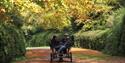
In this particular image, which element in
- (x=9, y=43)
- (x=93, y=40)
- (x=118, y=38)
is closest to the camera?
(x=9, y=43)

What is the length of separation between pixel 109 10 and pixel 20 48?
14.8 metres

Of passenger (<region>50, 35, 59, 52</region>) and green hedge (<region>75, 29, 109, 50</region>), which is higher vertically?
passenger (<region>50, 35, 59, 52</region>)

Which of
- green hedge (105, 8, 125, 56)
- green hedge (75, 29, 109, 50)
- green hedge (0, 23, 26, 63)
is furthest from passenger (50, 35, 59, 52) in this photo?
green hedge (75, 29, 109, 50)

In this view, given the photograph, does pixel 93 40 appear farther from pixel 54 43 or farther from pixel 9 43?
pixel 9 43

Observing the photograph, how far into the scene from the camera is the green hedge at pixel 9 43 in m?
16.2

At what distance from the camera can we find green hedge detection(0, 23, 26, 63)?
16234 millimetres

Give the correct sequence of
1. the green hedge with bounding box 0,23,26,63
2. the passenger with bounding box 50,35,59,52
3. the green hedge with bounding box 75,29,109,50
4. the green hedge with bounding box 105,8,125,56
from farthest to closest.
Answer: the green hedge with bounding box 75,29,109,50 → the green hedge with bounding box 105,8,125,56 → the passenger with bounding box 50,35,59,52 → the green hedge with bounding box 0,23,26,63

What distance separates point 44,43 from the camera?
45.2 metres

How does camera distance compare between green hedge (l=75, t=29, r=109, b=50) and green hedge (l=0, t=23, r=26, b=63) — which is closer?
green hedge (l=0, t=23, r=26, b=63)

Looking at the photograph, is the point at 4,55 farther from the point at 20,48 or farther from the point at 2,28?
the point at 20,48

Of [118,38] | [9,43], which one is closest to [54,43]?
[9,43]

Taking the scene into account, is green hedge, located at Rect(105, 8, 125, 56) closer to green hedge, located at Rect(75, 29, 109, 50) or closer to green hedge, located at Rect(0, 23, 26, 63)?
green hedge, located at Rect(75, 29, 109, 50)

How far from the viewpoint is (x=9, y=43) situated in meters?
17.4

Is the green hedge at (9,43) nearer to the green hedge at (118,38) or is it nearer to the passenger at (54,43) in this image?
the passenger at (54,43)
